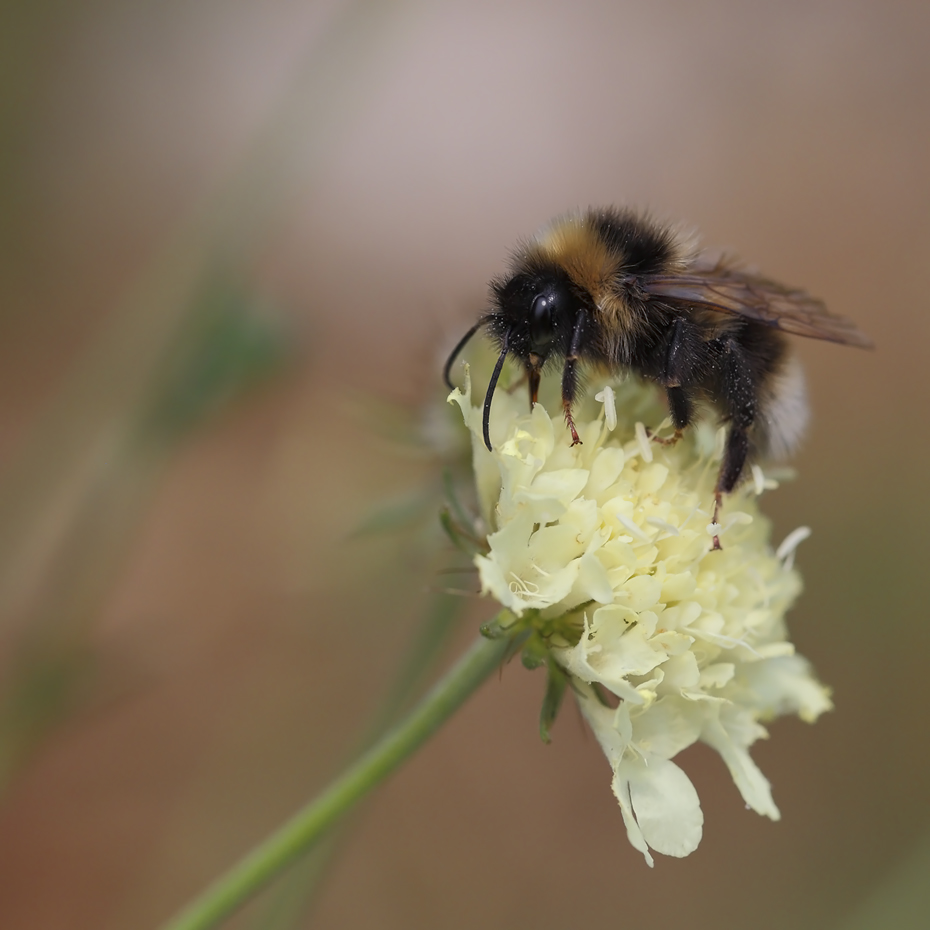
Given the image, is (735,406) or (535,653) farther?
(735,406)

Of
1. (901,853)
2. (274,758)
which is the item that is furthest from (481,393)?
(901,853)

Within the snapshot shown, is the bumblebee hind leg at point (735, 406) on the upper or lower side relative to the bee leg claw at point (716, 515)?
upper

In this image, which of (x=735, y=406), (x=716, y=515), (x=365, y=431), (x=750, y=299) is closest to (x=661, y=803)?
(x=716, y=515)

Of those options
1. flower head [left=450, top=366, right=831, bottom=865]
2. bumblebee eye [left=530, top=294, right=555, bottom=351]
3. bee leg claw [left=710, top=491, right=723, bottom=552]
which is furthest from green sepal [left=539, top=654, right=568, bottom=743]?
bumblebee eye [left=530, top=294, right=555, bottom=351]

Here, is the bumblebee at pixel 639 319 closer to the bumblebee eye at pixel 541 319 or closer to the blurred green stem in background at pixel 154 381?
the bumblebee eye at pixel 541 319

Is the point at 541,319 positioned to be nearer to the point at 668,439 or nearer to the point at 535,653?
the point at 668,439

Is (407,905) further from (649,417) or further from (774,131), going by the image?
(774,131)

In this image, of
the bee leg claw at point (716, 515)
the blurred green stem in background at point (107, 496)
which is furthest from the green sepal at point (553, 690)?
the blurred green stem in background at point (107, 496)
